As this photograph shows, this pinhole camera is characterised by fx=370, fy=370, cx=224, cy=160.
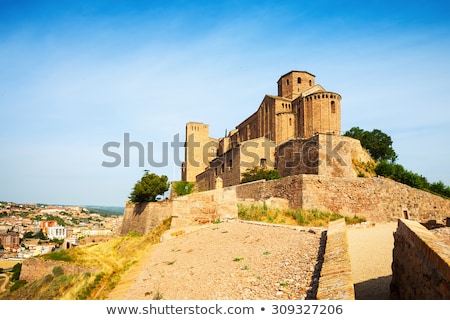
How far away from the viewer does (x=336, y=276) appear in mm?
4352

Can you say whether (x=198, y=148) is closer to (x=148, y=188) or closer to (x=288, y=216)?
(x=148, y=188)

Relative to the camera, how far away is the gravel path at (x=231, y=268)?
5.07m

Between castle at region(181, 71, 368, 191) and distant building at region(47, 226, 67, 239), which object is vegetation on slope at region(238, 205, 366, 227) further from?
distant building at region(47, 226, 67, 239)

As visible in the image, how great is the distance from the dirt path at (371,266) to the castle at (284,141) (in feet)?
62.4

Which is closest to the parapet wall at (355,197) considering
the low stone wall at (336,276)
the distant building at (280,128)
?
the distant building at (280,128)

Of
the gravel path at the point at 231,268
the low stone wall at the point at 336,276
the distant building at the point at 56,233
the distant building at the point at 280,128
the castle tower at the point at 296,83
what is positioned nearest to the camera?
the low stone wall at the point at 336,276

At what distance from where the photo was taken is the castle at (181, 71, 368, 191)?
103 ft

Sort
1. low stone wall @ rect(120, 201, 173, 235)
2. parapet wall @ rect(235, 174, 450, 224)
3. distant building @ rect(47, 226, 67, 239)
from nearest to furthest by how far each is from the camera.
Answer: parapet wall @ rect(235, 174, 450, 224), low stone wall @ rect(120, 201, 173, 235), distant building @ rect(47, 226, 67, 239)

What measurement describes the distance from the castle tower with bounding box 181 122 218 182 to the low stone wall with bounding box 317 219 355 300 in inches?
2076

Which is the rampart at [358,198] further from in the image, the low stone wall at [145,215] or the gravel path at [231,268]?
the low stone wall at [145,215]

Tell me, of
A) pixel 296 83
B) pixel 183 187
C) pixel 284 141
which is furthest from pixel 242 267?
pixel 296 83

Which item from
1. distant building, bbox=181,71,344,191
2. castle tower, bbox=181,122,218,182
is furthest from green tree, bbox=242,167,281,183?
castle tower, bbox=181,122,218,182

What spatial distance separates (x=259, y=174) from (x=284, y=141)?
11577mm

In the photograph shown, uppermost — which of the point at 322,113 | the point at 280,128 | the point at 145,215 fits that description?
the point at 322,113
